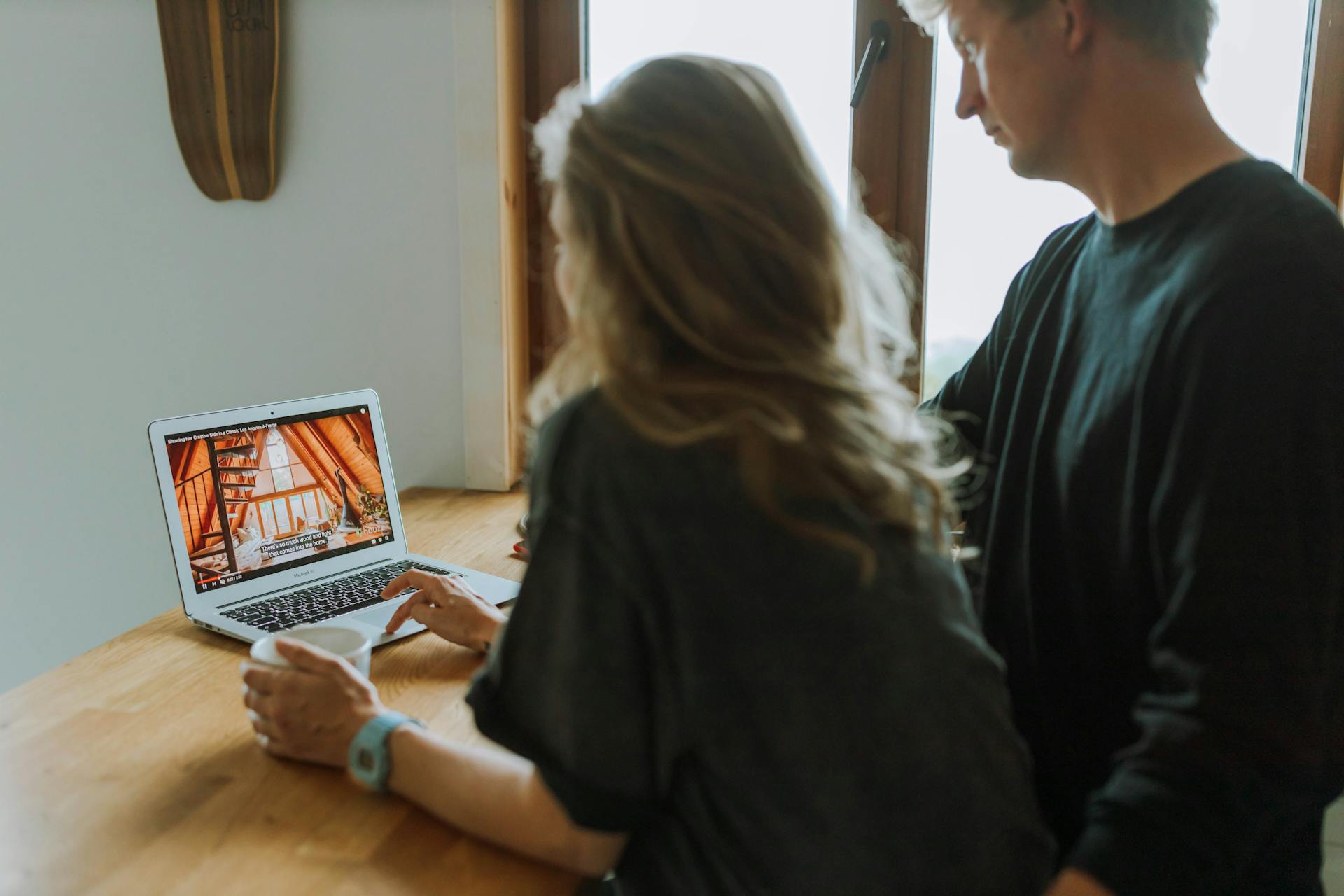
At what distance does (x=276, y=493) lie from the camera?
1264mm

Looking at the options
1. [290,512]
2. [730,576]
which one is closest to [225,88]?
[290,512]

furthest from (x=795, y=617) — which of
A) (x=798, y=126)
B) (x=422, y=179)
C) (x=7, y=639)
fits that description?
(x=7, y=639)

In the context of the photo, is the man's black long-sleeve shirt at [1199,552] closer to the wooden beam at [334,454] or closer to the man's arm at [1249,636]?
the man's arm at [1249,636]

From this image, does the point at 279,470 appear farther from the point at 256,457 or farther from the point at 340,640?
the point at 340,640

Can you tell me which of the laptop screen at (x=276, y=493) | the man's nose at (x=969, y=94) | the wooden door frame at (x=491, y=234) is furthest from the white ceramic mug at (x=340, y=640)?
the wooden door frame at (x=491, y=234)

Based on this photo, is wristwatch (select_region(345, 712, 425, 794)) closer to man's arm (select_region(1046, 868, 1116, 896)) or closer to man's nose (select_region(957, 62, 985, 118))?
man's arm (select_region(1046, 868, 1116, 896))

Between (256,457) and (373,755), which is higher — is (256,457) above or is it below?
above

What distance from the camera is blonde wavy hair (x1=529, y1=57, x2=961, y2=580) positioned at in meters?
0.60

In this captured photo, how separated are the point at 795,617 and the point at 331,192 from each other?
1.56 meters

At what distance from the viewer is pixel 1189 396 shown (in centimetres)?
70

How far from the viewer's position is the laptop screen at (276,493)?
46.4 inches

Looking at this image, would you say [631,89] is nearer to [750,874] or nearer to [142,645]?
[750,874]

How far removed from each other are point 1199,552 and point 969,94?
50 cm

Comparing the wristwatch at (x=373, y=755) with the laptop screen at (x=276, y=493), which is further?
the laptop screen at (x=276, y=493)
